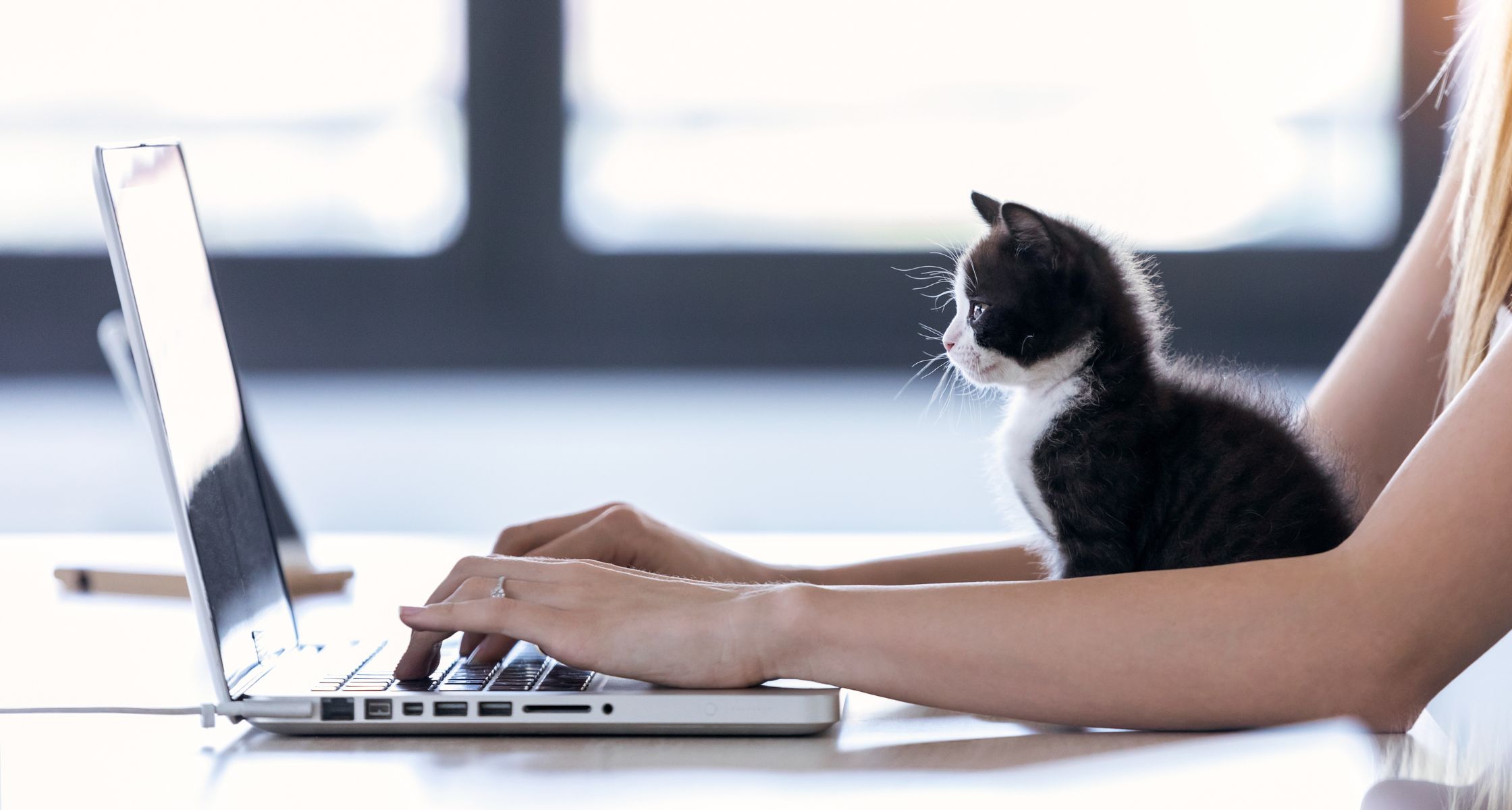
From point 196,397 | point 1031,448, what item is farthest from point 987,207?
point 196,397

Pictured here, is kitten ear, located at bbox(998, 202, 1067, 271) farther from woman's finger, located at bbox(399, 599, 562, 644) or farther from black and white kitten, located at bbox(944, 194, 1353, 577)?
woman's finger, located at bbox(399, 599, 562, 644)

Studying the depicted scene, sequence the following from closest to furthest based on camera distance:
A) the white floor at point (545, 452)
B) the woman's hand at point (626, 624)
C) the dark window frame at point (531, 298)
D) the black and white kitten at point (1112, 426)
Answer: the woman's hand at point (626, 624) → the black and white kitten at point (1112, 426) → the white floor at point (545, 452) → the dark window frame at point (531, 298)

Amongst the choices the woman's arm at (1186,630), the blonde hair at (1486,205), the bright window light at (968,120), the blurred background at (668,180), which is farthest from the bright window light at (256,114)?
the woman's arm at (1186,630)

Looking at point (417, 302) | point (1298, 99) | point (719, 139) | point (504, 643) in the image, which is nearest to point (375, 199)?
point (417, 302)

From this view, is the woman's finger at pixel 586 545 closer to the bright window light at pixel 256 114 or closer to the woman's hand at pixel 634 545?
the woman's hand at pixel 634 545

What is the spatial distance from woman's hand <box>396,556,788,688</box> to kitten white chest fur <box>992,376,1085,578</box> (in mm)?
253

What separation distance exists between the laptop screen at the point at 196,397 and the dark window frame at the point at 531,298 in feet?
10.2

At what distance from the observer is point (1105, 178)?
12.4 feet

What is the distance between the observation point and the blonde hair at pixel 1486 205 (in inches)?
35.7

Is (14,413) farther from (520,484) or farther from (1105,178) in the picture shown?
(1105,178)

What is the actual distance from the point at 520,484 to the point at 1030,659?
7.99ft

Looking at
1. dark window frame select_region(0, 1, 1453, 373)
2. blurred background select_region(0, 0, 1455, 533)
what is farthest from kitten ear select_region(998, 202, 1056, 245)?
dark window frame select_region(0, 1, 1453, 373)

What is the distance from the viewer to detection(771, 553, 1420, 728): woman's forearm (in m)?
0.68

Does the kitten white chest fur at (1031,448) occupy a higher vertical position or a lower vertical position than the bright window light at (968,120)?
lower
